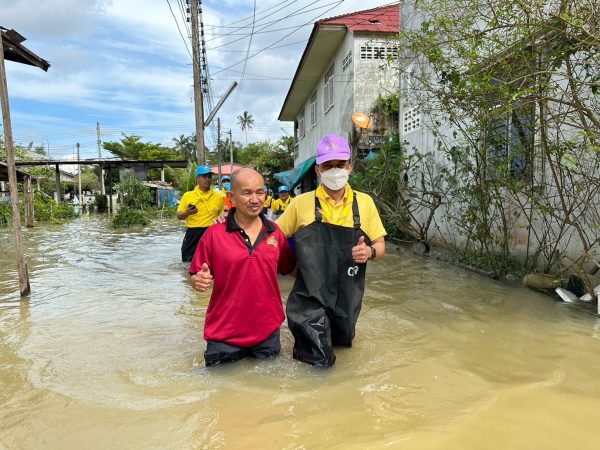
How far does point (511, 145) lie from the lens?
6258 millimetres

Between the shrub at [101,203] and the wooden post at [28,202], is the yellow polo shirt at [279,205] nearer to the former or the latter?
the wooden post at [28,202]

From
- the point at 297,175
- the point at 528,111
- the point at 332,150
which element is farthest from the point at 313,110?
the point at 332,150

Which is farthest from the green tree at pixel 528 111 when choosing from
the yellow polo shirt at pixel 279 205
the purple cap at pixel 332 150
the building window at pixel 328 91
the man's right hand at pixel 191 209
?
the building window at pixel 328 91

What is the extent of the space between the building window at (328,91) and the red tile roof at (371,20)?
8.18ft

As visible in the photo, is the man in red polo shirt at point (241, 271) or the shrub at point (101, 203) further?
the shrub at point (101, 203)

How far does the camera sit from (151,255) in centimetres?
1080

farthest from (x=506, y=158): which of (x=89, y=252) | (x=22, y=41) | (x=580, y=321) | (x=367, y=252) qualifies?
(x=89, y=252)

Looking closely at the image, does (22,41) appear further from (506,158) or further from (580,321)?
(580,321)

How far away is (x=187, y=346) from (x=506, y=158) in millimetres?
4364

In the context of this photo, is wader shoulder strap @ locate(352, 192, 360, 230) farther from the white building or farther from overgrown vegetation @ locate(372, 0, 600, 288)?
the white building

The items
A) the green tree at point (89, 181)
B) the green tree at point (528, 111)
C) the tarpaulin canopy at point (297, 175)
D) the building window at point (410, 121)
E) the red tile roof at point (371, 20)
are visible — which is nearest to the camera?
the green tree at point (528, 111)

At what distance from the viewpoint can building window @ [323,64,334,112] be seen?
17931 mm

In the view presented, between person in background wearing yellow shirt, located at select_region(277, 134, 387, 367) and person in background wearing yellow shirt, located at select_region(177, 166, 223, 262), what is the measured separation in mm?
3865

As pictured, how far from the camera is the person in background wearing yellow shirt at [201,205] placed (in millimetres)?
7086
